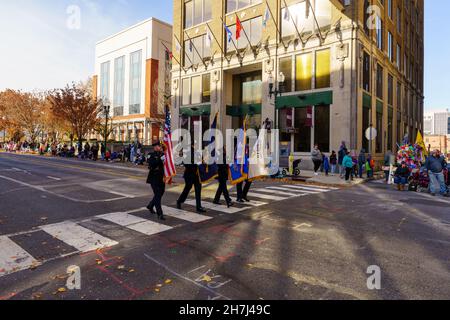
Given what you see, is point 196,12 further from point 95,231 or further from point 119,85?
point 95,231

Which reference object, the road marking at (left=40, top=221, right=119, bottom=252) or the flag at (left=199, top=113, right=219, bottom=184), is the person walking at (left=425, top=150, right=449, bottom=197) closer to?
the flag at (left=199, top=113, right=219, bottom=184)

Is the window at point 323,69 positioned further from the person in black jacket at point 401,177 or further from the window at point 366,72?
the person in black jacket at point 401,177

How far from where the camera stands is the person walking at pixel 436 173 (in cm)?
1259

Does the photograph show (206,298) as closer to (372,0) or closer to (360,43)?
(360,43)

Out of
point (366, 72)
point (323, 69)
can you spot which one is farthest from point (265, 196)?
point (366, 72)

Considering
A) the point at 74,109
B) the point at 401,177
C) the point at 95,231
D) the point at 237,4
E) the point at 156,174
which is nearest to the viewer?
the point at 95,231

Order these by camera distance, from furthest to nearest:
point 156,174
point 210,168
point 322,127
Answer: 1. point 322,127
2. point 210,168
3. point 156,174

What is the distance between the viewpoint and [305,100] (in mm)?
24578

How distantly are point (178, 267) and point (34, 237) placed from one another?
11.7 feet

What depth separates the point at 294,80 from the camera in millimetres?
25484

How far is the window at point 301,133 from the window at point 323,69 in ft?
8.14

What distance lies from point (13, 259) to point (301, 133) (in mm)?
23179

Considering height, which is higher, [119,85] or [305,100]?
[119,85]

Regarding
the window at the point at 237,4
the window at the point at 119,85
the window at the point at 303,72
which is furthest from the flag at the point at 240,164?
the window at the point at 119,85
